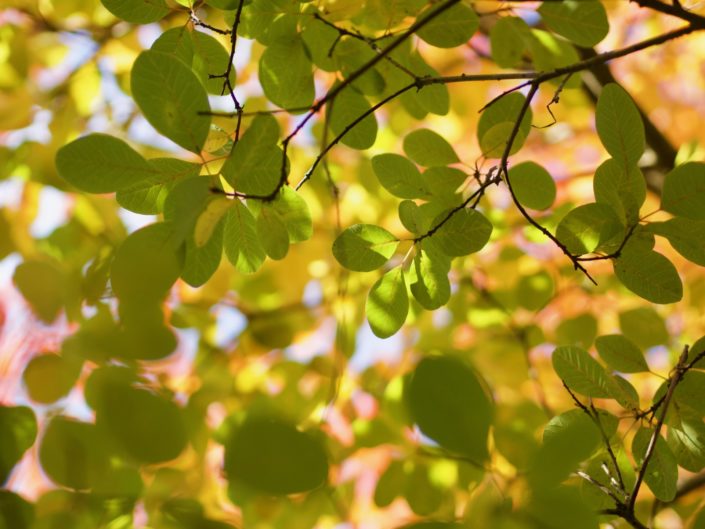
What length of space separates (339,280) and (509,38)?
913mm

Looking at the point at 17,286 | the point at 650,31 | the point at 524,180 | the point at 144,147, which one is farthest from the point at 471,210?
the point at 650,31

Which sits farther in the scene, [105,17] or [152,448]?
[105,17]

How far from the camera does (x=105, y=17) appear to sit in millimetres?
1690

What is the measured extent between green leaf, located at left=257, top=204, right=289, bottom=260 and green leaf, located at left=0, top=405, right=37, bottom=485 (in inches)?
11.7

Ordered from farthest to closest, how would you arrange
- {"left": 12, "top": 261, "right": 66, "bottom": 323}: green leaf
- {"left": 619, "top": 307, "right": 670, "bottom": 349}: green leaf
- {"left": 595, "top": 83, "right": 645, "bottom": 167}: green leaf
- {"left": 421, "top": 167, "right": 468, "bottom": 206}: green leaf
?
1. {"left": 619, "top": 307, "right": 670, "bottom": 349}: green leaf
2. {"left": 421, "top": 167, "right": 468, "bottom": 206}: green leaf
3. {"left": 595, "top": 83, "right": 645, "bottom": 167}: green leaf
4. {"left": 12, "top": 261, "right": 66, "bottom": 323}: green leaf

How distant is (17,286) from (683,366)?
2.30 feet

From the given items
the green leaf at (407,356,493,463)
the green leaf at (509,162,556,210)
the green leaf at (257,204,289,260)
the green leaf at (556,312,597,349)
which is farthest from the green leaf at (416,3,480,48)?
the green leaf at (556,312,597,349)

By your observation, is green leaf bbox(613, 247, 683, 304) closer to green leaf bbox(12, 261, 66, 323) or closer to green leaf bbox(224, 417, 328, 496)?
green leaf bbox(224, 417, 328, 496)

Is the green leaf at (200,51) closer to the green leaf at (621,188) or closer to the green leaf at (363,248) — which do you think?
the green leaf at (363,248)

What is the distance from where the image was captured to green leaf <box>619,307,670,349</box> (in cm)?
124

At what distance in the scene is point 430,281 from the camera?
0.76 metres

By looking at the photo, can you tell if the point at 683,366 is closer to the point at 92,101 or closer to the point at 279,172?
the point at 279,172

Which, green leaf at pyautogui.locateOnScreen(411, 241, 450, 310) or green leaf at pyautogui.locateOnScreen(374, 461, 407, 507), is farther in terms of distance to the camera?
green leaf at pyautogui.locateOnScreen(374, 461, 407, 507)

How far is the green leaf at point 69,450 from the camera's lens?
0.46 m
